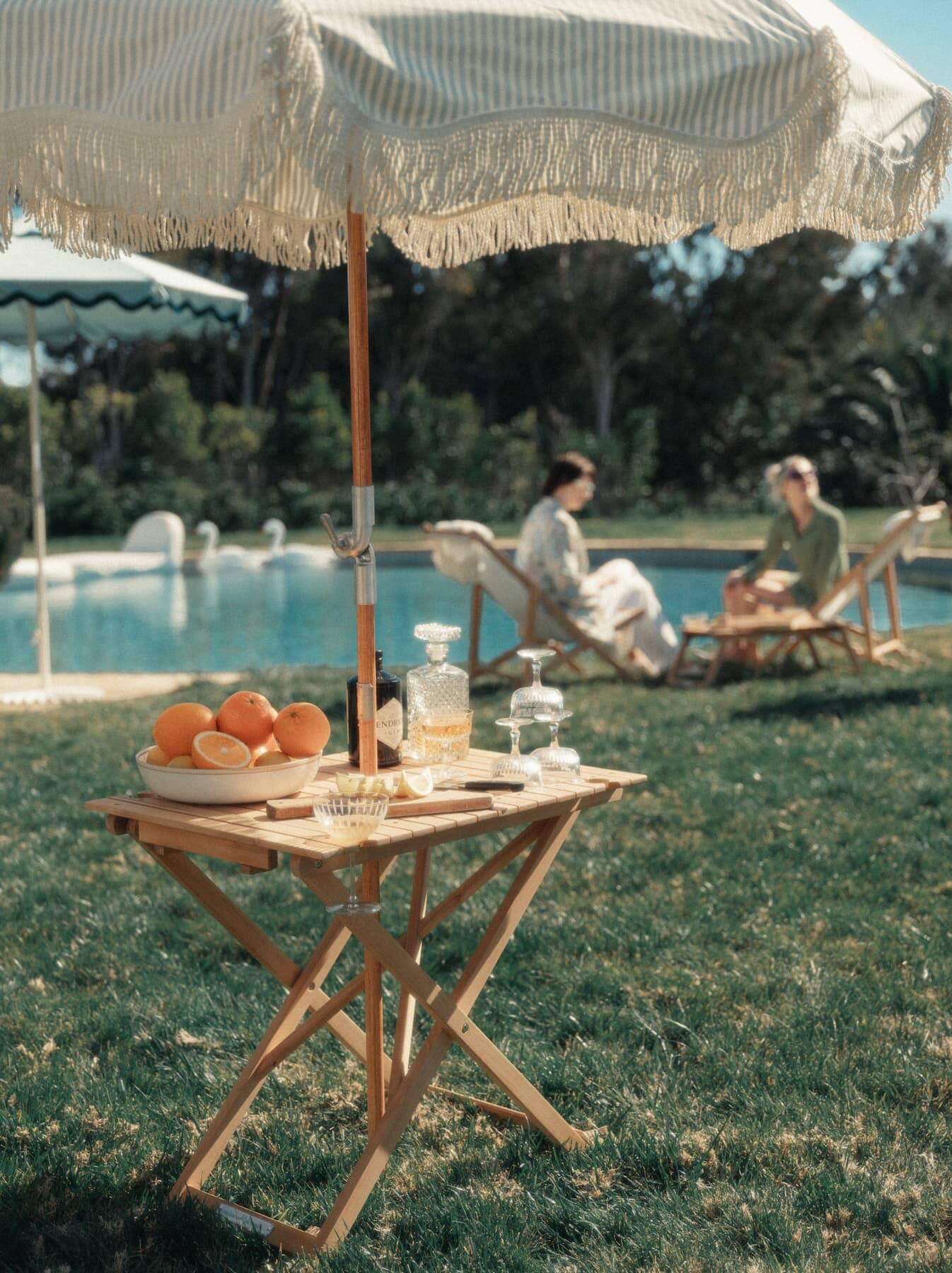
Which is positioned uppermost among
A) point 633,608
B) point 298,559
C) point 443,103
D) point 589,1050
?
point 443,103

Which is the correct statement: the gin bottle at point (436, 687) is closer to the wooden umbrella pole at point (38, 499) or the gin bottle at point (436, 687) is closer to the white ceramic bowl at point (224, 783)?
the white ceramic bowl at point (224, 783)

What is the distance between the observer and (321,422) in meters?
23.0

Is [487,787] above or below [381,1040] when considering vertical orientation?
above

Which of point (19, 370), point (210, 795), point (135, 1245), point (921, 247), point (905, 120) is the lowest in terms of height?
point (135, 1245)

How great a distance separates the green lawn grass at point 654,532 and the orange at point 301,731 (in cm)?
1476

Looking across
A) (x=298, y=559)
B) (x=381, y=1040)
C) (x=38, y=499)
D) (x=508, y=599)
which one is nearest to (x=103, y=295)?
(x=38, y=499)

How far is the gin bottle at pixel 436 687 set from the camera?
2.62 m

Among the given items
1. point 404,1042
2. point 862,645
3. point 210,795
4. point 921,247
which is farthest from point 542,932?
point 921,247

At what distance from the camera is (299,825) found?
230cm

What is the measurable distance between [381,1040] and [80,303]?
4.89m

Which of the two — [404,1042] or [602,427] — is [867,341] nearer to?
[602,427]

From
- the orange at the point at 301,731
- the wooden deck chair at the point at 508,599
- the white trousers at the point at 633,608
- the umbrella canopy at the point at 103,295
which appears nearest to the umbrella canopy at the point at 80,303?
the umbrella canopy at the point at 103,295

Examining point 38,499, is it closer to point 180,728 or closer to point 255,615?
point 180,728

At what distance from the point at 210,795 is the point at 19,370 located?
22.2m
